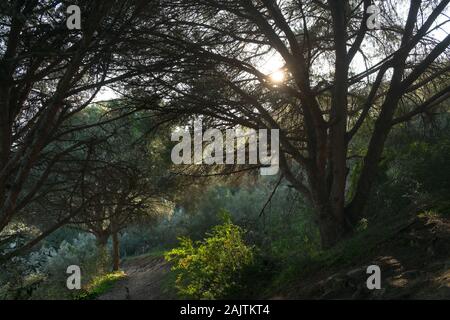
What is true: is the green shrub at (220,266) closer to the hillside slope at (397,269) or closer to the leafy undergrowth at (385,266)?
the leafy undergrowth at (385,266)

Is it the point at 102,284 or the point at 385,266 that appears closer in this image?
the point at 385,266

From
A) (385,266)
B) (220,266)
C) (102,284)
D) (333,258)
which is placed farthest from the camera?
(102,284)

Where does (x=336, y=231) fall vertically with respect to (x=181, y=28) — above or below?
below

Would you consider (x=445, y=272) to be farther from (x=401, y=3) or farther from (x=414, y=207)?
(x=401, y=3)

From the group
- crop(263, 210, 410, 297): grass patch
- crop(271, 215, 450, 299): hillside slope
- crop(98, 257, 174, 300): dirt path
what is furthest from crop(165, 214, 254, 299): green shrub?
crop(98, 257, 174, 300): dirt path

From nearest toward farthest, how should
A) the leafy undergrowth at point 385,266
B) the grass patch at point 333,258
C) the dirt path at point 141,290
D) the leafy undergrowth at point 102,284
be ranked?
the leafy undergrowth at point 385,266, the grass patch at point 333,258, the dirt path at point 141,290, the leafy undergrowth at point 102,284

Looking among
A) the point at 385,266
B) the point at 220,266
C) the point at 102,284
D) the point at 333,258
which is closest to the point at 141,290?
the point at 102,284

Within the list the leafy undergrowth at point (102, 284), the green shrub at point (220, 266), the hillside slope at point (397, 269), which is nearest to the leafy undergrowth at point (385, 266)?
the hillside slope at point (397, 269)

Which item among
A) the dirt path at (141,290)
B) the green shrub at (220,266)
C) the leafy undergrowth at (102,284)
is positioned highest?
the green shrub at (220,266)

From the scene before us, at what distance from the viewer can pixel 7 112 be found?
244 inches

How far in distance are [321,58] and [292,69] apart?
2512 millimetres

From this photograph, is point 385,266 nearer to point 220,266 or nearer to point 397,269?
point 397,269

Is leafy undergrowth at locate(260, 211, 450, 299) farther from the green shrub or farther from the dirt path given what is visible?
the dirt path
